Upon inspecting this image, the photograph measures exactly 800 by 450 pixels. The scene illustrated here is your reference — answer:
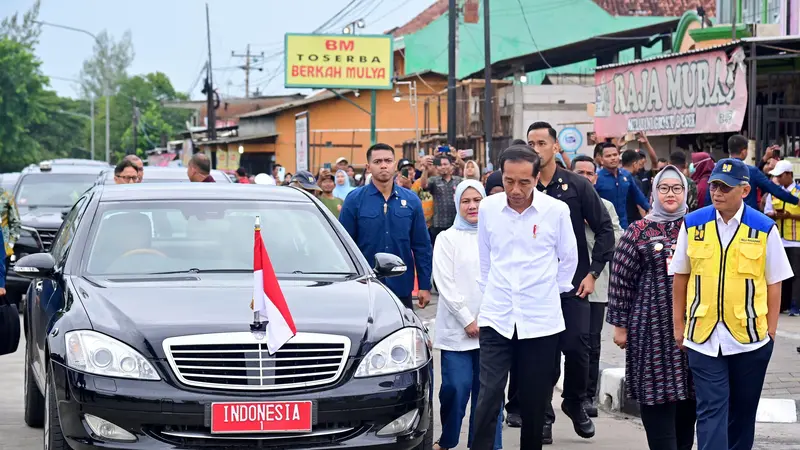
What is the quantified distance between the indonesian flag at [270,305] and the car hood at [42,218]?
10564 mm

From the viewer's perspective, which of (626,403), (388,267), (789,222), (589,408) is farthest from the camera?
(789,222)

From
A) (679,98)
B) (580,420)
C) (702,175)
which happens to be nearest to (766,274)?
(580,420)

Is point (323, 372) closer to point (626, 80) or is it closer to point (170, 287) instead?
point (170, 287)

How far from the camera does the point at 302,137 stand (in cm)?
3516

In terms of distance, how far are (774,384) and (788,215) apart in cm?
Result: 494

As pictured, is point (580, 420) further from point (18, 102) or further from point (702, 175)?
point (18, 102)

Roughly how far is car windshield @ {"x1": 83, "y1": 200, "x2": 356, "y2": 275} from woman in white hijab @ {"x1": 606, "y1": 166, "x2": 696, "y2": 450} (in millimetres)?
1551

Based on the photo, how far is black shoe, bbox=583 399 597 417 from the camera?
8.84m

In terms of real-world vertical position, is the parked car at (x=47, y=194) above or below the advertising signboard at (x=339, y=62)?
below

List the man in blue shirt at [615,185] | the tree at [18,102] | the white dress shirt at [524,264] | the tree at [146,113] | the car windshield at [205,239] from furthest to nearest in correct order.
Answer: the tree at [146,113], the tree at [18,102], the man in blue shirt at [615,185], the car windshield at [205,239], the white dress shirt at [524,264]

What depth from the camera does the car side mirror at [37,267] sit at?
6.84 m

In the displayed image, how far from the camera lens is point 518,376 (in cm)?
673

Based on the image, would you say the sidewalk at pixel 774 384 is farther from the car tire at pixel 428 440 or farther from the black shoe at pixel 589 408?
the car tire at pixel 428 440

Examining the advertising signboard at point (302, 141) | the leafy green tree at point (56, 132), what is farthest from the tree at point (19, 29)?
the advertising signboard at point (302, 141)
